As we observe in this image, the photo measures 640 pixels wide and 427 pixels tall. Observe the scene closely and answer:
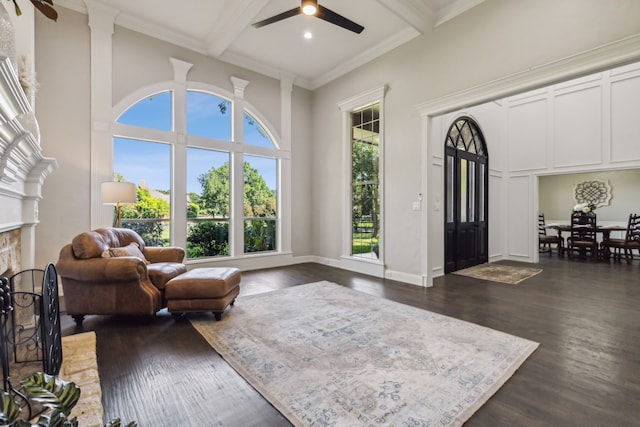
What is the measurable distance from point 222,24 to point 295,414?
4986 millimetres

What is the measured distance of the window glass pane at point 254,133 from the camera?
19.3 ft

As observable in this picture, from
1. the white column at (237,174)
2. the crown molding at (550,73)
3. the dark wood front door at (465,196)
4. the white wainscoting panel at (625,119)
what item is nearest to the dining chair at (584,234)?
the white wainscoting panel at (625,119)

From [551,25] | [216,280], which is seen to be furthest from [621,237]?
[216,280]

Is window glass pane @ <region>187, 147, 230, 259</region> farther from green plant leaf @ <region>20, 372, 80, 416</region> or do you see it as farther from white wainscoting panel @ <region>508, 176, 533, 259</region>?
white wainscoting panel @ <region>508, 176, 533, 259</region>

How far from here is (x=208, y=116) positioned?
545 cm

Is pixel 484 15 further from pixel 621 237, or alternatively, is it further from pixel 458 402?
pixel 621 237

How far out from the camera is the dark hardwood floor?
1724 millimetres

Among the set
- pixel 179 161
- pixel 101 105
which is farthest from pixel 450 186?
pixel 101 105

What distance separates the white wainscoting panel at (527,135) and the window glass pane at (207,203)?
6467 mm

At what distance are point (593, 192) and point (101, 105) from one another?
11.3m

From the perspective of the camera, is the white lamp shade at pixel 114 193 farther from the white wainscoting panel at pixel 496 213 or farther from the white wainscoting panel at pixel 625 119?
the white wainscoting panel at pixel 625 119

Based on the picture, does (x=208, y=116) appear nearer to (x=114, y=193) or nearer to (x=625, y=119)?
(x=114, y=193)


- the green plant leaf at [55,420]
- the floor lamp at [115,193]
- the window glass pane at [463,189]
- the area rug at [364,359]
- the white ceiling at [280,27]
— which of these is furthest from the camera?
the window glass pane at [463,189]

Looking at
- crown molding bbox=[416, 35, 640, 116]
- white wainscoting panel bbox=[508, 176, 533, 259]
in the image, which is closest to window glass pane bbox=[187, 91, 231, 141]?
crown molding bbox=[416, 35, 640, 116]
